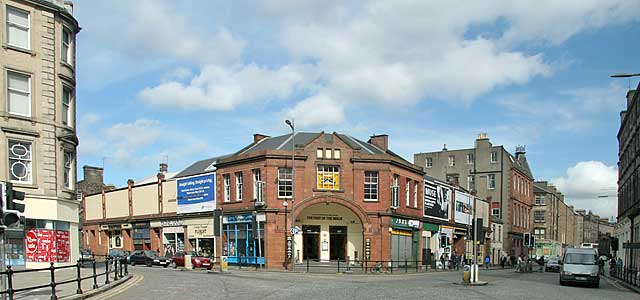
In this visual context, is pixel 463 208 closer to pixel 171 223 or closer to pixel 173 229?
pixel 173 229

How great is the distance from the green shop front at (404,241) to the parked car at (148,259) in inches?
690

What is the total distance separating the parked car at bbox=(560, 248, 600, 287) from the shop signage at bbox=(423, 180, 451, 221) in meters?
20.7

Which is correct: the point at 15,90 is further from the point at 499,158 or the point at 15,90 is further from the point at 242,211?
the point at 499,158

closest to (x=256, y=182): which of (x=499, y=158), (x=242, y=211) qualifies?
(x=242, y=211)

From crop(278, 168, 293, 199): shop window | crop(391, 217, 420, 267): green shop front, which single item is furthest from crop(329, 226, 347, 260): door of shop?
crop(278, 168, 293, 199): shop window

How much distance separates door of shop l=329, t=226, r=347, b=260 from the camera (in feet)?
143

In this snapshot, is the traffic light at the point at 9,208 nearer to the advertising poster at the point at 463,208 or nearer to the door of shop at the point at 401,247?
the door of shop at the point at 401,247

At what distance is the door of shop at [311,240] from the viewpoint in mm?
42875

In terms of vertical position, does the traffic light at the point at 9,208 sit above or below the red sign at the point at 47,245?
above

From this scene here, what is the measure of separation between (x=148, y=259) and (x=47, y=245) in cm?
1759

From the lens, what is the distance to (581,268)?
2745cm

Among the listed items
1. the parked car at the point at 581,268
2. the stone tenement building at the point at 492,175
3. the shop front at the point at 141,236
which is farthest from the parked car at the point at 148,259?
the stone tenement building at the point at 492,175

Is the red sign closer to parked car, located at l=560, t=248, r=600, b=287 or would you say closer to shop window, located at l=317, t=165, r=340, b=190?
shop window, located at l=317, t=165, r=340, b=190

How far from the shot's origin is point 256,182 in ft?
136
